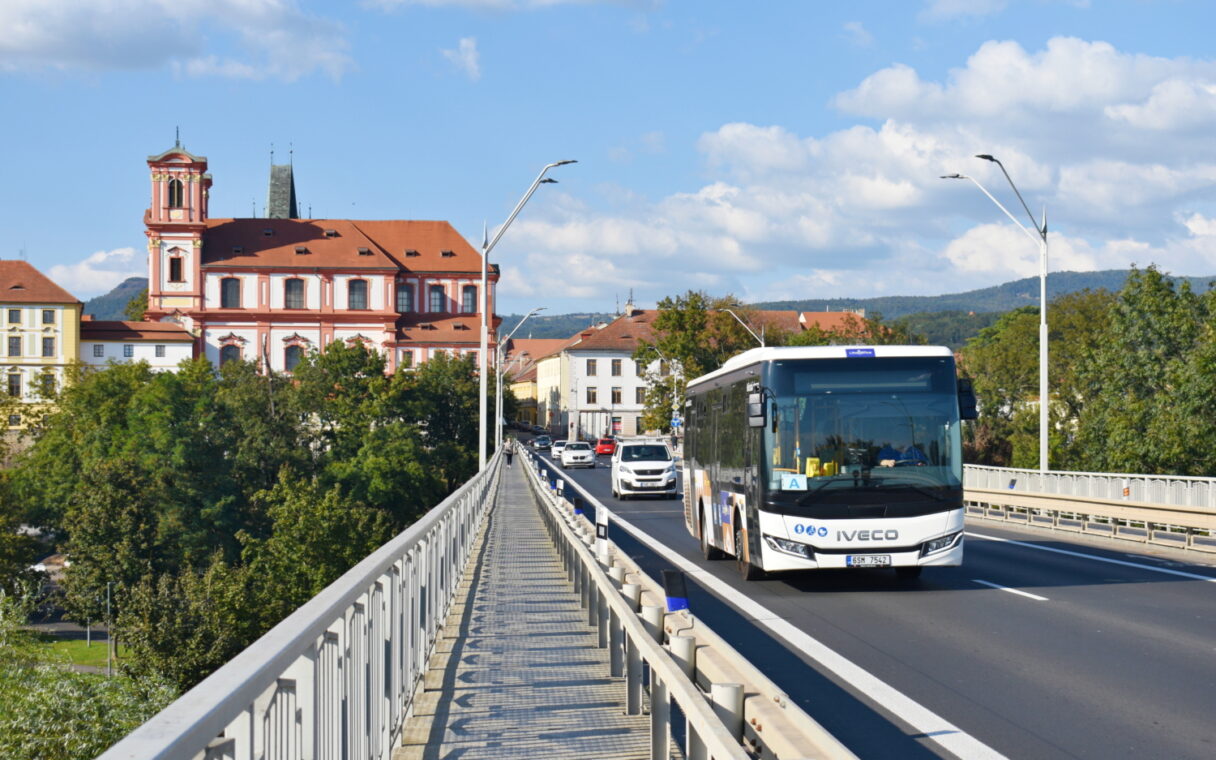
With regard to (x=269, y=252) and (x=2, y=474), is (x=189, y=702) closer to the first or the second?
(x=2, y=474)

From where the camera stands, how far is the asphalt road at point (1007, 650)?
8312mm

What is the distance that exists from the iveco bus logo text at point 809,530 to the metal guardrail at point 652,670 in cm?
293

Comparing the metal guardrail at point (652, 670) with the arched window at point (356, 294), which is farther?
the arched window at point (356, 294)

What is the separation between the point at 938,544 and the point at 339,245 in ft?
410

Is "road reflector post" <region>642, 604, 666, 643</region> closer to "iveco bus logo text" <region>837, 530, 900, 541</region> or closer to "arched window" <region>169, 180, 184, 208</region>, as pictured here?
"iveco bus logo text" <region>837, 530, 900, 541</region>

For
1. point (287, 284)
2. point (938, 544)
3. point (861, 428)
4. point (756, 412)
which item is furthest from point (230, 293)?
point (938, 544)

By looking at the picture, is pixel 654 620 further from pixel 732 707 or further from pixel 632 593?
pixel 732 707

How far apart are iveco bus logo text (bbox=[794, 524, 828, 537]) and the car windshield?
27338 mm

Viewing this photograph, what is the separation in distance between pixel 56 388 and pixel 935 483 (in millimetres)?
118110

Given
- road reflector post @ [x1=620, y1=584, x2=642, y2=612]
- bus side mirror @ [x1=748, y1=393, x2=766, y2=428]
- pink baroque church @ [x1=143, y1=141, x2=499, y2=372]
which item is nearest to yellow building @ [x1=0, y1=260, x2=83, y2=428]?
pink baroque church @ [x1=143, y1=141, x2=499, y2=372]

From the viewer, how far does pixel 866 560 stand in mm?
15984

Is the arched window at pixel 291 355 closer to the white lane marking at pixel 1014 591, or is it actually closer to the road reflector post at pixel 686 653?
the white lane marking at pixel 1014 591

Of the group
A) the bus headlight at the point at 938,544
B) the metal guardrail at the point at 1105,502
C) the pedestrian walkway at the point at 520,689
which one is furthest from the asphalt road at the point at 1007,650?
the metal guardrail at the point at 1105,502

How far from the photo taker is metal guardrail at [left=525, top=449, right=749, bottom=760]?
5.16 meters
